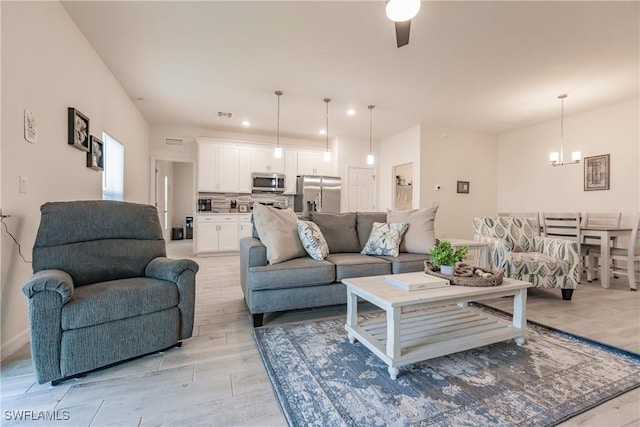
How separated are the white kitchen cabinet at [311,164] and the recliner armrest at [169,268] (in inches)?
187

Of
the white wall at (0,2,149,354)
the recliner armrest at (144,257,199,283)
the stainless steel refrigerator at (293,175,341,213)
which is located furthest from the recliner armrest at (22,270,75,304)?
the stainless steel refrigerator at (293,175,341,213)

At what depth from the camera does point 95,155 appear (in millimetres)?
→ 3104

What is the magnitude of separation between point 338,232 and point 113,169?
11.2ft

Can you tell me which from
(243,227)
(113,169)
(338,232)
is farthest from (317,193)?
(113,169)

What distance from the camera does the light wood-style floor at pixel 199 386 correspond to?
4.16 ft

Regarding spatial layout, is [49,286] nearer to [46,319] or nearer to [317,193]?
[46,319]

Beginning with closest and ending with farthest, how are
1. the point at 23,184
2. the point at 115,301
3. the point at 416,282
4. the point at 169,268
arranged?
1. the point at 115,301
2. the point at 416,282
3. the point at 169,268
4. the point at 23,184

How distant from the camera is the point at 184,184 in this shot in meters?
9.16

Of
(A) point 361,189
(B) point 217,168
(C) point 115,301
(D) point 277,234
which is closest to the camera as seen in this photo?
(C) point 115,301

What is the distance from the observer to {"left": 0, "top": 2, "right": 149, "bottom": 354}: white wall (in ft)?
6.00

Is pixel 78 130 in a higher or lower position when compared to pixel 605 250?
higher

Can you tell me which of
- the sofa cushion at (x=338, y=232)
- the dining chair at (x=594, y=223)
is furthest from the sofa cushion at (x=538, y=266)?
the sofa cushion at (x=338, y=232)

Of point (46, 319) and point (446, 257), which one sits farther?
point (446, 257)

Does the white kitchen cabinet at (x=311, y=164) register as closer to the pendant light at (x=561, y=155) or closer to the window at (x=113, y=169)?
the window at (x=113, y=169)
